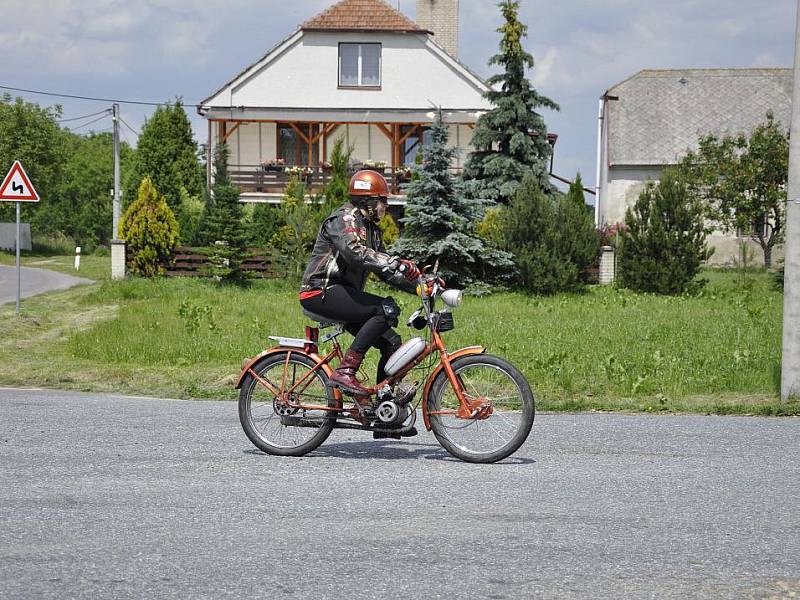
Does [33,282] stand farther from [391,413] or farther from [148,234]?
[391,413]

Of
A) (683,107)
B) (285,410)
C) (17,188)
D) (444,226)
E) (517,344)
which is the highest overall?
(683,107)

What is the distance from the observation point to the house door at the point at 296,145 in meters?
44.3

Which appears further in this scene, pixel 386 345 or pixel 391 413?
pixel 386 345

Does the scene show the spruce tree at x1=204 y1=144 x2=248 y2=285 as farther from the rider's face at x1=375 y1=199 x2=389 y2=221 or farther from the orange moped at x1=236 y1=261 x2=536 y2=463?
the rider's face at x1=375 y1=199 x2=389 y2=221

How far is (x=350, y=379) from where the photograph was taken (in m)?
7.70

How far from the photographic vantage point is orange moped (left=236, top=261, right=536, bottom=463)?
7.44m

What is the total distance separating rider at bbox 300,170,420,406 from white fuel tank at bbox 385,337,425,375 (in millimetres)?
93

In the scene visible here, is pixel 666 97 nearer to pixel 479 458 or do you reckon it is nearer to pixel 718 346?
pixel 718 346

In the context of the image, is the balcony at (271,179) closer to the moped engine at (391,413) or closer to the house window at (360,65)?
the house window at (360,65)

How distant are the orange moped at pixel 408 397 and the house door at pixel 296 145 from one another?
36.6 m

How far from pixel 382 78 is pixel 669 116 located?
14.2 meters

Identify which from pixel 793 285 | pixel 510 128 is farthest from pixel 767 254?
pixel 793 285

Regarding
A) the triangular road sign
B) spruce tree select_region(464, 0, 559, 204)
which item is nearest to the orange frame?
the triangular road sign

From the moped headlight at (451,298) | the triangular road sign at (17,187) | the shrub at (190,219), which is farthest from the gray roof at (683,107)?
the moped headlight at (451,298)
